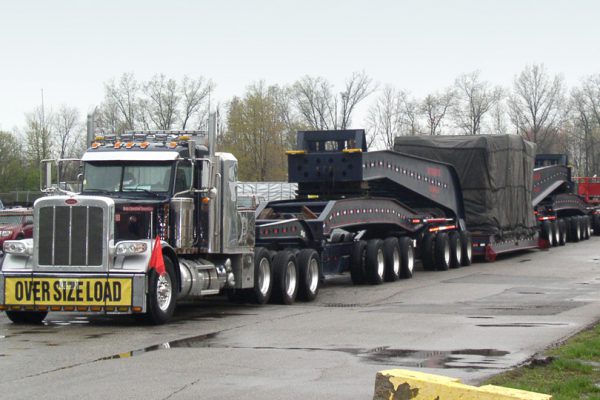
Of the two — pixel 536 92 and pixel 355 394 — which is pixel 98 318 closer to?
pixel 355 394

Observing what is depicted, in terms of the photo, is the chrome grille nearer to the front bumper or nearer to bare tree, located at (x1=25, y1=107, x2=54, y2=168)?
the front bumper

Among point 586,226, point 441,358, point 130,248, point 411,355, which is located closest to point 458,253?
point 130,248

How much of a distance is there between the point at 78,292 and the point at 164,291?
135 cm

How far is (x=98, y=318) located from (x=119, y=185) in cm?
220

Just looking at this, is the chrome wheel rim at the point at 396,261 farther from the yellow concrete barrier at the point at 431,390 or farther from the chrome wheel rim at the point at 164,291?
the yellow concrete barrier at the point at 431,390

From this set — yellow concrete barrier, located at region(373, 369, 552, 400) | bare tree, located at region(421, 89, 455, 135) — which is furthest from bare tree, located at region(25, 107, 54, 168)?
yellow concrete barrier, located at region(373, 369, 552, 400)

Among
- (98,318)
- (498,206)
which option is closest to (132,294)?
(98,318)

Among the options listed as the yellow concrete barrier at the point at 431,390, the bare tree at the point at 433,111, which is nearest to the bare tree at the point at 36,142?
the bare tree at the point at 433,111

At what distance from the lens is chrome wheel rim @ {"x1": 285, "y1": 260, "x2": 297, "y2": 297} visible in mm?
19688

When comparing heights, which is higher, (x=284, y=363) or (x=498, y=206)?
(x=498, y=206)

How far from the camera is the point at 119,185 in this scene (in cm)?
1697

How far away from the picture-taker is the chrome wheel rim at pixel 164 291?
15680 mm

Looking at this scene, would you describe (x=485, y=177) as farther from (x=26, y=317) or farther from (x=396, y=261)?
(x=26, y=317)

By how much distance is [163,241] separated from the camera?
1609cm
